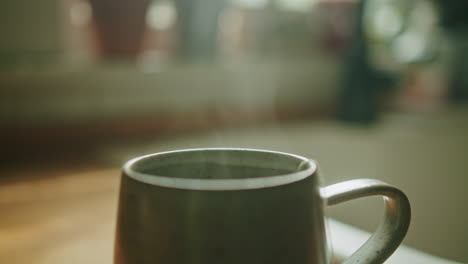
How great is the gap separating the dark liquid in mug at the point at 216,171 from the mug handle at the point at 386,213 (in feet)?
0.08

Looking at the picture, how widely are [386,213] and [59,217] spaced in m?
0.36

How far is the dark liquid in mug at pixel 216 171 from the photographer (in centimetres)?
21

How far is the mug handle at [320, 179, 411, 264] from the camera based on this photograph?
0.20 meters

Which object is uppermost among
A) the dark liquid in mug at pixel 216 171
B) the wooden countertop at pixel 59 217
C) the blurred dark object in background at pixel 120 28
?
the blurred dark object in background at pixel 120 28

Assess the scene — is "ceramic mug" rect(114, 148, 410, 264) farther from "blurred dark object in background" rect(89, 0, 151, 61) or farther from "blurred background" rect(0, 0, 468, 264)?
"blurred dark object in background" rect(89, 0, 151, 61)

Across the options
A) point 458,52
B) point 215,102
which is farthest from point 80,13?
point 458,52

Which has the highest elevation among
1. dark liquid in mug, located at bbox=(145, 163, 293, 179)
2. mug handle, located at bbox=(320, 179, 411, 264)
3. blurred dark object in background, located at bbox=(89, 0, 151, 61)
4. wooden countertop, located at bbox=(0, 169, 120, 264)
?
blurred dark object in background, located at bbox=(89, 0, 151, 61)

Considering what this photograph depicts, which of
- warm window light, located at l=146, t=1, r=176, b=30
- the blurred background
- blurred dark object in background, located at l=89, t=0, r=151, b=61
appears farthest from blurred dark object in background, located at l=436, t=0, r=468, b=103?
blurred dark object in background, located at l=89, t=0, r=151, b=61

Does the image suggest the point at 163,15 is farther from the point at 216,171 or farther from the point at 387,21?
the point at 216,171

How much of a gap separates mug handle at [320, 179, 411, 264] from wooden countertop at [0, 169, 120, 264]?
0.22 meters

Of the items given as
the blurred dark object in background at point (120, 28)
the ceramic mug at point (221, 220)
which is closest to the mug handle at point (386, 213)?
the ceramic mug at point (221, 220)

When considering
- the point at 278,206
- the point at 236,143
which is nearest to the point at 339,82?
the point at 236,143

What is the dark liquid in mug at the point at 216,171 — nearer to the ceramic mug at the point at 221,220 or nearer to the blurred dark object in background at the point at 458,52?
the ceramic mug at the point at 221,220

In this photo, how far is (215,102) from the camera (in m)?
1.16
